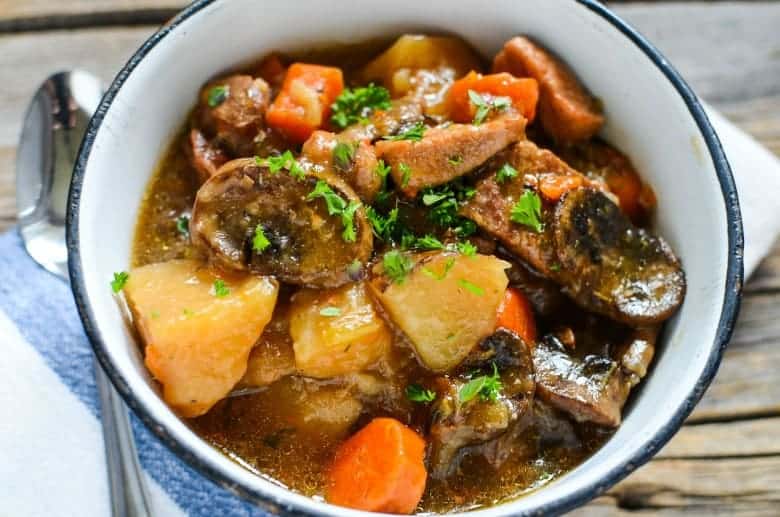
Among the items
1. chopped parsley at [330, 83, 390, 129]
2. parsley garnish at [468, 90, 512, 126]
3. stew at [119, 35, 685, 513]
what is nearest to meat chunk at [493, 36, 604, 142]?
stew at [119, 35, 685, 513]

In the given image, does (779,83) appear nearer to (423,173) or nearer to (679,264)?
(679,264)

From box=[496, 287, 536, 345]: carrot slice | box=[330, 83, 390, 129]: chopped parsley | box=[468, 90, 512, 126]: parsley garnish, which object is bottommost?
box=[496, 287, 536, 345]: carrot slice

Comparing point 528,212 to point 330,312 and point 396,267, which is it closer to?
point 396,267

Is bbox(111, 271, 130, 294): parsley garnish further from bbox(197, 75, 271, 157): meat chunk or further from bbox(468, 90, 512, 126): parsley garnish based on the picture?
bbox(468, 90, 512, 126): parsley garnish

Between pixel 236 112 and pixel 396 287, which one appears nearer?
pixel 396 287

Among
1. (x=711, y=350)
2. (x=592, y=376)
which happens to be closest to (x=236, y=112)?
(x=592, y=376)

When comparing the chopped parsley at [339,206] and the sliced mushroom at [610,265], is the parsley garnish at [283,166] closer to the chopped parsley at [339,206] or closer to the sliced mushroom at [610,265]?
the chopped parsley at [339,206]
